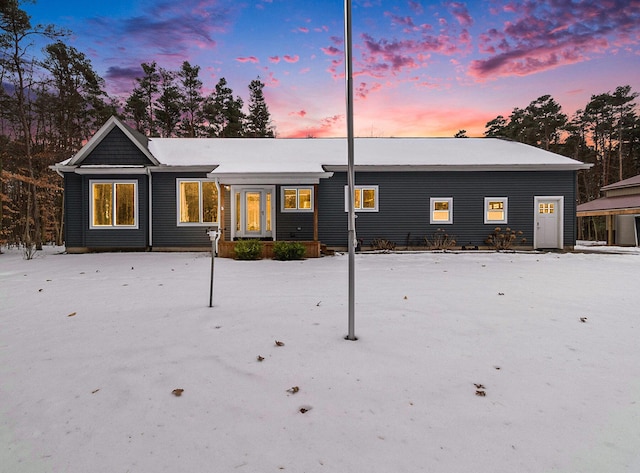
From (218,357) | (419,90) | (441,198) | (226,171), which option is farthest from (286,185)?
(218,357)

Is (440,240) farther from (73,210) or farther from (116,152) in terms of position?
(73,210)

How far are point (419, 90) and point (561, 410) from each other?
17.8 meters

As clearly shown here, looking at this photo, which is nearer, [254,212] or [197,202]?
[254,212]

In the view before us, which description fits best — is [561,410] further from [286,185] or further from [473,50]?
[473,50]

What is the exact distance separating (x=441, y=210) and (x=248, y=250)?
9339 millimetres

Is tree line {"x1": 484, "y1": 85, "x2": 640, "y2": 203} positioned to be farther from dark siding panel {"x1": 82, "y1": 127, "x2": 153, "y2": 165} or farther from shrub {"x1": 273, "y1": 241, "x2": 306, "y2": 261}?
dark siding panel {"x1": 82, "y1": 127, "x2": 153, "y2": 165}

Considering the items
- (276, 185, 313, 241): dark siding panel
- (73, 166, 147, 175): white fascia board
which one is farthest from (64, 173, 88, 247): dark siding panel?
(276, 185, 313, 241): dark siding panel

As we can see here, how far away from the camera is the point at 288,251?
11891 mm

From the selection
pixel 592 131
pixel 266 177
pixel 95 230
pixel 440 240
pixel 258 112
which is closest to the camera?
pixel 266 177

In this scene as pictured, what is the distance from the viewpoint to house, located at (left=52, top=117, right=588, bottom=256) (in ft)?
47.5

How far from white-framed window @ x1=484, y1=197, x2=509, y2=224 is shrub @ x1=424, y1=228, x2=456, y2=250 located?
1.94m

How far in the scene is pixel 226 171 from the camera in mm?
12805

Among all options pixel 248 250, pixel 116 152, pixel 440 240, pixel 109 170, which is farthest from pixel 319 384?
pixel 116 152

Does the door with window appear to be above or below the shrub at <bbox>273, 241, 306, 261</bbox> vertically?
above
